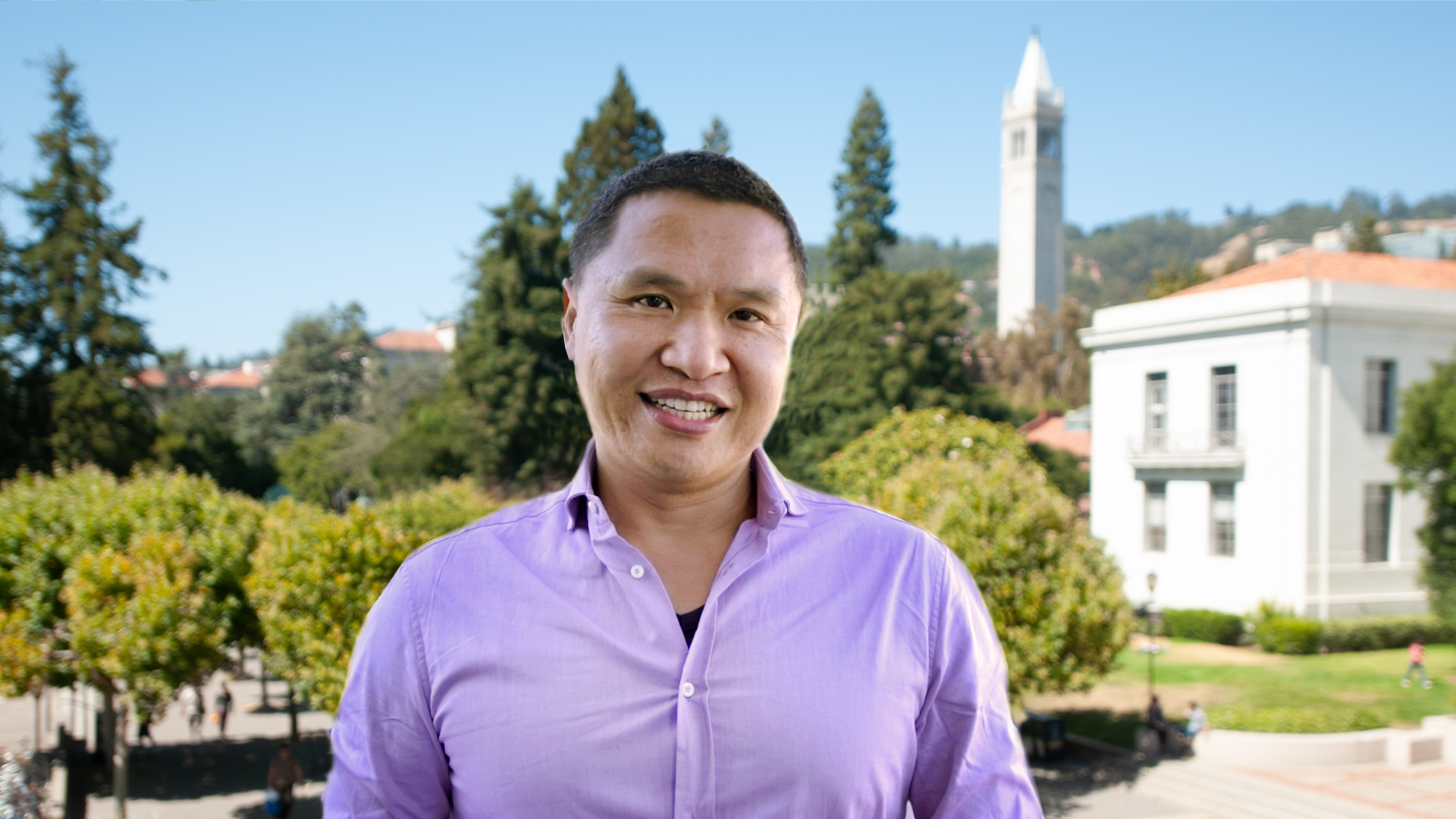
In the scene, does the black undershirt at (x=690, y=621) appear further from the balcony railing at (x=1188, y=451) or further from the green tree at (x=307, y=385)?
the green tree at (x=307, y=385)

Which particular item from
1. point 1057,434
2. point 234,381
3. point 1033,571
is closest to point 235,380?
point 234,381

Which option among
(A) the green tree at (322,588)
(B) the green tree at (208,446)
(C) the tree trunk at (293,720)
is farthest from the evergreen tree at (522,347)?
(A) the green tree at (322,588)

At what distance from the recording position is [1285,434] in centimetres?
2589

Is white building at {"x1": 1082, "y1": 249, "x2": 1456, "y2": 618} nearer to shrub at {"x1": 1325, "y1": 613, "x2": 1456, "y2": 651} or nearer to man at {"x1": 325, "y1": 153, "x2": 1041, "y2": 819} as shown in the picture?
shrub at {"x1": 1325, "y1": 613, "x2": 1456, "y2": 651}

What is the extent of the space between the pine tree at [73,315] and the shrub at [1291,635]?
1333 inches

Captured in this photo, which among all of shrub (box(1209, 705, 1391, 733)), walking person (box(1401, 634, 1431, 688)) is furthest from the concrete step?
walking person (box(1401, 634, 1431, 688))

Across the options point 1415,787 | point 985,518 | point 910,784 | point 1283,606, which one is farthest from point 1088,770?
point 910,784

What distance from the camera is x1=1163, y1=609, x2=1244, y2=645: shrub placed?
88.2ft

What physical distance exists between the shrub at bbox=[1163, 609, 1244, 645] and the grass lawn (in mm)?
728

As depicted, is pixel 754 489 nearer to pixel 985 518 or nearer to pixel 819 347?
pixel 985 518

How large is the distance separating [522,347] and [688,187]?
29373 mm

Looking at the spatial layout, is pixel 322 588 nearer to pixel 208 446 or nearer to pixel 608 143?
pixel 608 143

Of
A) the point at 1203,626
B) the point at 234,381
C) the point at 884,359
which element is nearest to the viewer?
the point at 1203,626

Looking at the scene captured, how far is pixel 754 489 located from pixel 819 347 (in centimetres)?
2928
